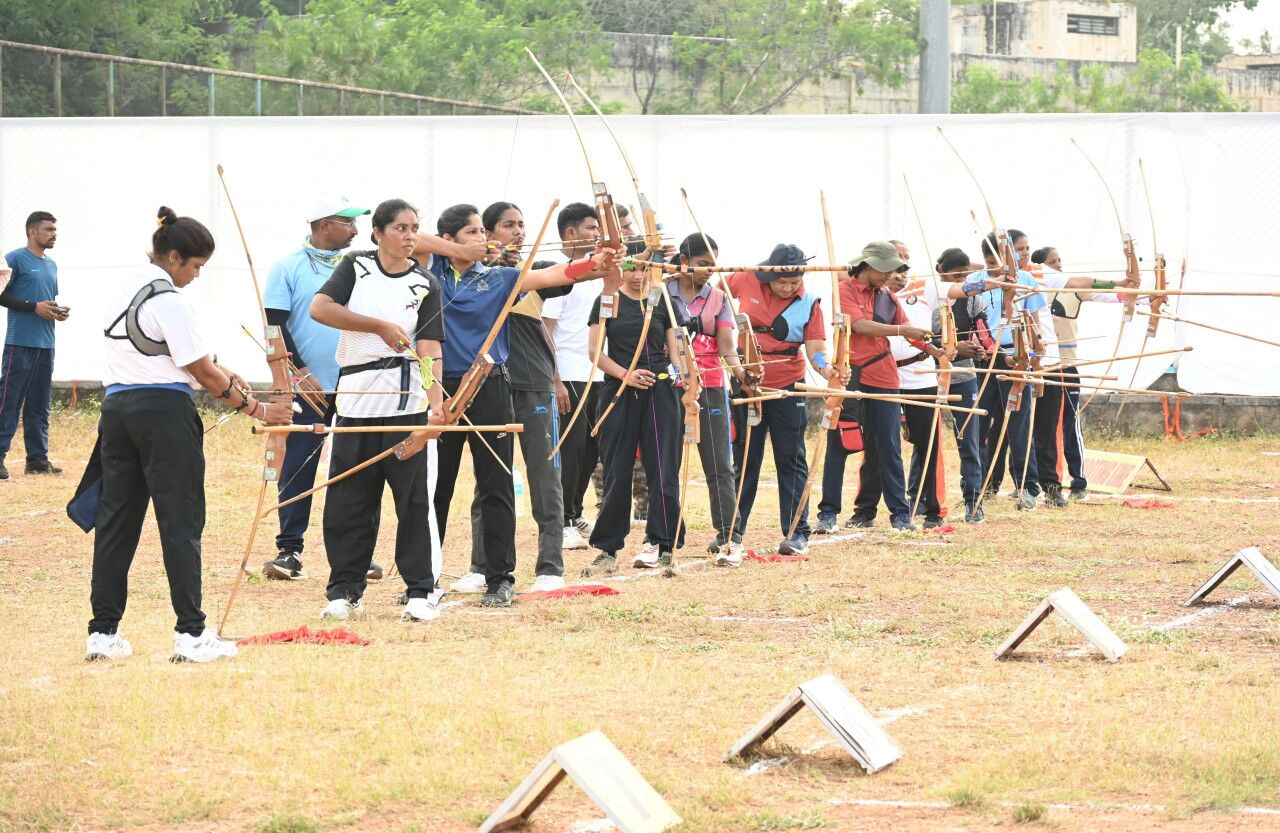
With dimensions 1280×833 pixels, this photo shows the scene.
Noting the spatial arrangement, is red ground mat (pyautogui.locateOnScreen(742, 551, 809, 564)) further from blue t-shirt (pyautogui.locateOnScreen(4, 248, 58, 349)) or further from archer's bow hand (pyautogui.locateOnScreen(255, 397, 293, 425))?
blue t-shirt (pyautogui.locateOnScreen(4, 248, 58, 349))

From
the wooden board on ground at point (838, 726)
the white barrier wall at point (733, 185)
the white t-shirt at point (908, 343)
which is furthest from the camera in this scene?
the white barrier wall at point (733, 185)

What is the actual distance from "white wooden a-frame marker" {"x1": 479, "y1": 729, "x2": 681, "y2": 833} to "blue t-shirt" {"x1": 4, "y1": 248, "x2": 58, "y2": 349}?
8544 mm

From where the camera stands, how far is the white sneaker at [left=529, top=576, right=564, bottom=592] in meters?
7.09

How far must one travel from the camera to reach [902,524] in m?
9.43

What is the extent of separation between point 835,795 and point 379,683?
5.32 feet

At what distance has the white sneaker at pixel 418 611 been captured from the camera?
6.34 m

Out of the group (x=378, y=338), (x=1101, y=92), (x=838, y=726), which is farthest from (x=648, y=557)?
(x=1101, y=92)

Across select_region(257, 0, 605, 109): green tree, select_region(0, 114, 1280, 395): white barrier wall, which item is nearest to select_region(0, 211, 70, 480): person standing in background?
select_region(0, 114, 1280, 395): white barrier wall

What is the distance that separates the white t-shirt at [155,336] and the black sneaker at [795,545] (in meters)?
3.83

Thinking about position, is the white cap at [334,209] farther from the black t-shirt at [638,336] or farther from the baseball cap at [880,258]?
the baseball cap at [880,258]

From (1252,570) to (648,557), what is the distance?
269 centimetres

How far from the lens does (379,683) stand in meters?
5.16

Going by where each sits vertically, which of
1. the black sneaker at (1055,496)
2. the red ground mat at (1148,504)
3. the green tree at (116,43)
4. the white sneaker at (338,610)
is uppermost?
the green tree at (116,43)

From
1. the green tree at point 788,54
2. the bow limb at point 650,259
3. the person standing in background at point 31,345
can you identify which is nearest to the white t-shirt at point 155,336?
the bow limb at point 650,259
